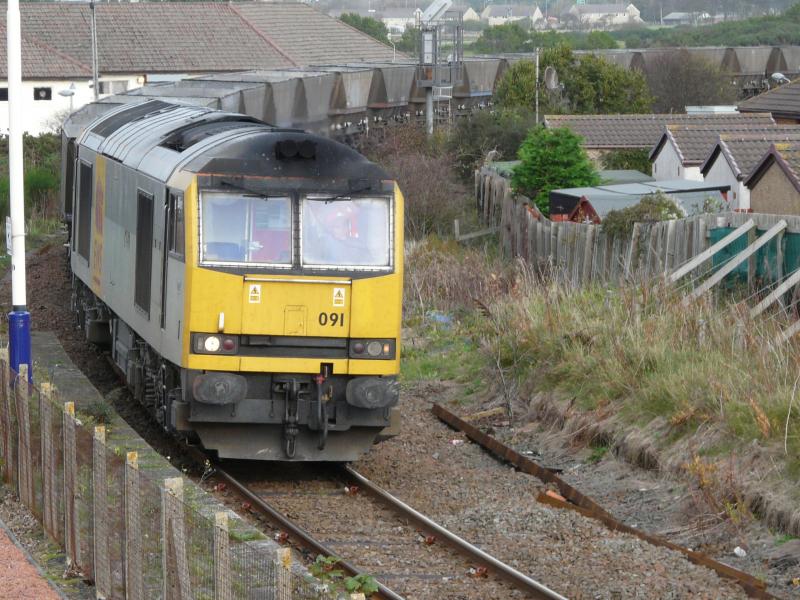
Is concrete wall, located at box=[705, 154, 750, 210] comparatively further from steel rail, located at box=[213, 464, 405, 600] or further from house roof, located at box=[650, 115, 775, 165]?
steel rail, located at box=[213, 464, 405, 600]

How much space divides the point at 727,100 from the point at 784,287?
164ft

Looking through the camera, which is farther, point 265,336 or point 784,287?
point 784,287

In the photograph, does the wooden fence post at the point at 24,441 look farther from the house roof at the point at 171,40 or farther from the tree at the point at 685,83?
the house roof at the point at 171,40

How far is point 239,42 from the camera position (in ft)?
244

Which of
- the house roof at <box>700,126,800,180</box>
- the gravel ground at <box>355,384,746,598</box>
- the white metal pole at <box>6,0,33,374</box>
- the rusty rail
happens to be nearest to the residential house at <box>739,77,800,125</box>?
the house roof at <box>700,126,800,180</box>

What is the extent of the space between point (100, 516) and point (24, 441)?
2574mm

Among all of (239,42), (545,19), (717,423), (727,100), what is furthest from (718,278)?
(545,19)

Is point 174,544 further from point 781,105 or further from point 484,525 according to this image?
point 781,105

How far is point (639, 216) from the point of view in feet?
68.2

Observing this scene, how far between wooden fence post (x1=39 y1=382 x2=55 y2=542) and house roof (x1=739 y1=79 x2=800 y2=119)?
34.2 meters

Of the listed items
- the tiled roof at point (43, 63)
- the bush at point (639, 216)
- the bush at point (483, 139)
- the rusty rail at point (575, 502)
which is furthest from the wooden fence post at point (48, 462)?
the tiled roof at point (43, 63)

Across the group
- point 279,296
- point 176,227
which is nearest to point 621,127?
point 176,227

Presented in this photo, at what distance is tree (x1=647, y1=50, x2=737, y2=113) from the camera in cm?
6288

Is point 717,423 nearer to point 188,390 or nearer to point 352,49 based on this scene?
point 188,390
